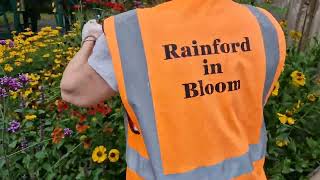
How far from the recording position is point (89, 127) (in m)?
2.68

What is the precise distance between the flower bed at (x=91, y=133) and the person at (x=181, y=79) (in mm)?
1141

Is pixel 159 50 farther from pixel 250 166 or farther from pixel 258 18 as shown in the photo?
pixel 250 166

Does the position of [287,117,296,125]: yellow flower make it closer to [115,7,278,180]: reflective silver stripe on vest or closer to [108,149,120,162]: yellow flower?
[108,149,120,162]: yellow flower


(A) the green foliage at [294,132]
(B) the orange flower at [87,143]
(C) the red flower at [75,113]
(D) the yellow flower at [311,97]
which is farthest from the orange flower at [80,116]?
(D) the yellow flower at [311,97]

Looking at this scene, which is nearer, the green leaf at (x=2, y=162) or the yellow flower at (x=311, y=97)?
the green leaf at (x=2, y=162)

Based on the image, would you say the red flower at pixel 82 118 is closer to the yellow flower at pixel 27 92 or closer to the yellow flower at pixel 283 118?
the yellow flower at pixel 27 92

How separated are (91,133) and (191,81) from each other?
56.1 inches

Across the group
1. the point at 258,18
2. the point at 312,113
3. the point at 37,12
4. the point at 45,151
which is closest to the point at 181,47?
the point at 258,18

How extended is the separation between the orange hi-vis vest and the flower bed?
3.74 ft

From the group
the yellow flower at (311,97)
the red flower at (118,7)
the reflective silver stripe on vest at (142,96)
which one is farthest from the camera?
the red flower at (118,7)

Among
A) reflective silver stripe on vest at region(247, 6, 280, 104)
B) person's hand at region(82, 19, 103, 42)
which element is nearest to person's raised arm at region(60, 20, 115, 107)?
person's hand at region(82, 19, 103, 42)

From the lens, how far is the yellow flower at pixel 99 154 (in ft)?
8.26

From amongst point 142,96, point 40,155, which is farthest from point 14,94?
point 142,96

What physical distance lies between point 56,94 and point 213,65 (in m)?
1.90
